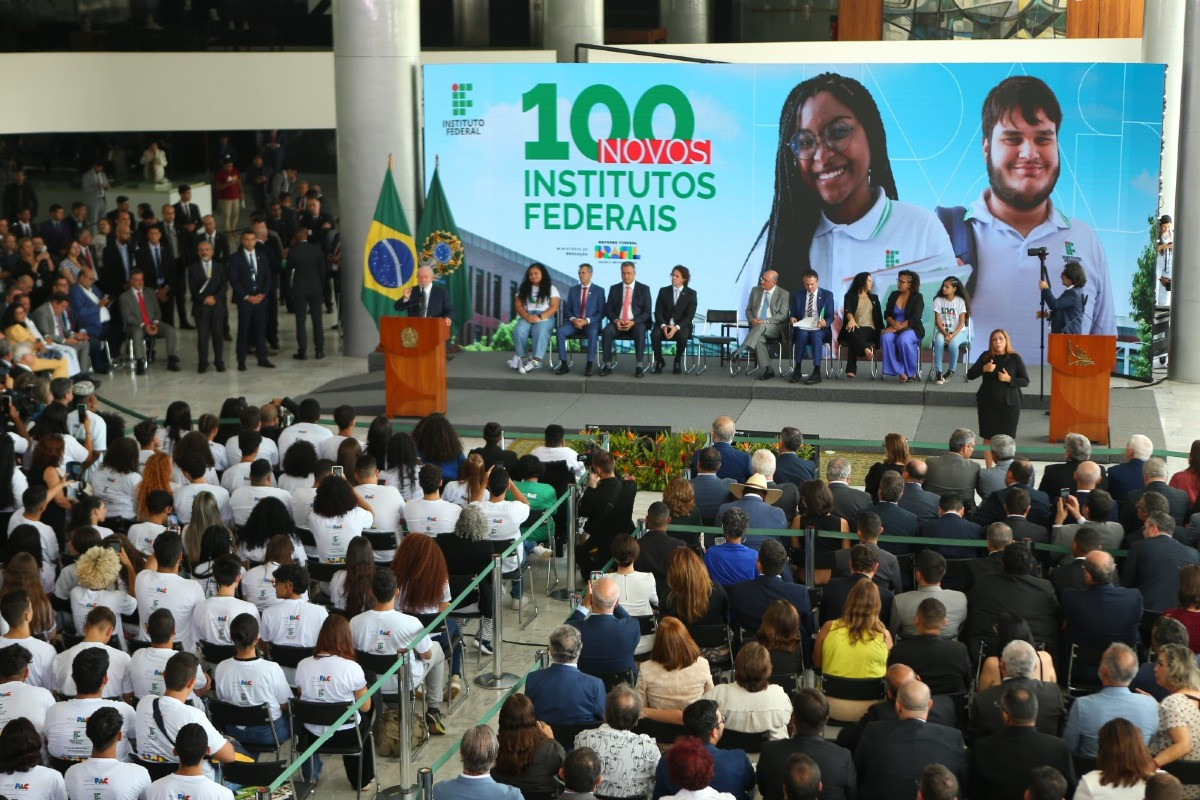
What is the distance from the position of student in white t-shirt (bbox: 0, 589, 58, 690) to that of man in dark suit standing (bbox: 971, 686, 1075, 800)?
4.34m

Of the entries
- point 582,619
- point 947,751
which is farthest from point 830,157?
point 947,751

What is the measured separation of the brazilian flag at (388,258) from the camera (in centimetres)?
1684

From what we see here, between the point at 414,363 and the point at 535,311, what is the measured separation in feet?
6.00

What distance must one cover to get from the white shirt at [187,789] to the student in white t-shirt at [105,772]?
0.66 feet

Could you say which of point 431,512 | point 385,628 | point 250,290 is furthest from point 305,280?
point 385,628

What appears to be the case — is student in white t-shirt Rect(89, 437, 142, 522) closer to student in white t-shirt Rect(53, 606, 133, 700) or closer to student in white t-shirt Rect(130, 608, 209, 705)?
student in white t-shirt Rect(53, 606, 133, 700)

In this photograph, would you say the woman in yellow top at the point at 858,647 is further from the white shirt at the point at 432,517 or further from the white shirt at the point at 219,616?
the white shirt at the point at 219,616

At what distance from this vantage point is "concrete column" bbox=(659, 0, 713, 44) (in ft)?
90.9

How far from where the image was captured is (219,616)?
7.60 meters

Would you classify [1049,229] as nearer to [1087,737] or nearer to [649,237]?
[649,237]

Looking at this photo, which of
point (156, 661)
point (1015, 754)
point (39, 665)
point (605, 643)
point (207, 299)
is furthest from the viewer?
point (207, 299)

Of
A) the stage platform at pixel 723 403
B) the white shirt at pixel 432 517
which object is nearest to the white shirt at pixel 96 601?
the white shirt at pixel 432 517

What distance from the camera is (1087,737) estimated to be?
261 inches

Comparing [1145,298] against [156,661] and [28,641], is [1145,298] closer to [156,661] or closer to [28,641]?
[156,661]
